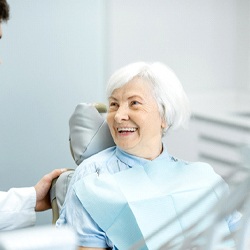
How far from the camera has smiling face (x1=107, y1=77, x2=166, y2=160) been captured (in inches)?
70.3

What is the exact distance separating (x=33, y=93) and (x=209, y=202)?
3.59 feet

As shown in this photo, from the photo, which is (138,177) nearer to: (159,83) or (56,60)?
(159,83)

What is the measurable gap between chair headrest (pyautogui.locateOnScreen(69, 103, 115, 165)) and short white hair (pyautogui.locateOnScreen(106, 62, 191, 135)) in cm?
16

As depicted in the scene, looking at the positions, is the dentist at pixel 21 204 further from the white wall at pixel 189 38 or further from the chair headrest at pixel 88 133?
the white wall at pixel 189 38

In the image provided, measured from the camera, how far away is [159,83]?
1801 millimetres

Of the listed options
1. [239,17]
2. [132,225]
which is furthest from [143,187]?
[239,17]

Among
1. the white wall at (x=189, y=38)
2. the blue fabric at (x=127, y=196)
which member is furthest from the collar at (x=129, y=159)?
the white wall at (x=189, y=38)

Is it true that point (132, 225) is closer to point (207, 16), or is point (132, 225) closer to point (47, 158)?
point (47, 158)

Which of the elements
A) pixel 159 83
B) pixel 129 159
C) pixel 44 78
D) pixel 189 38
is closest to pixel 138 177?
pixel 129 159

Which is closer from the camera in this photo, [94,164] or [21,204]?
[94,164]

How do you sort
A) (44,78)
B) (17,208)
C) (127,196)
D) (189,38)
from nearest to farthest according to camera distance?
1. (127,196)
2. (17,208)
3. (44,78)
4. (189,38)

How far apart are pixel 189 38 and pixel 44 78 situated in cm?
87

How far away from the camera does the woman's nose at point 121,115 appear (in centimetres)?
178

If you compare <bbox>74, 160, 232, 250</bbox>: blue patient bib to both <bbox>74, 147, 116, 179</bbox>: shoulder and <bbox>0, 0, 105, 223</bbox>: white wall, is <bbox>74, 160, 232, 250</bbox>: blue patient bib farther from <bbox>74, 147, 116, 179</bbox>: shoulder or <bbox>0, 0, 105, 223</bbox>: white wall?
<bbox>0, 0, 105, 223</bbox>: white wall
